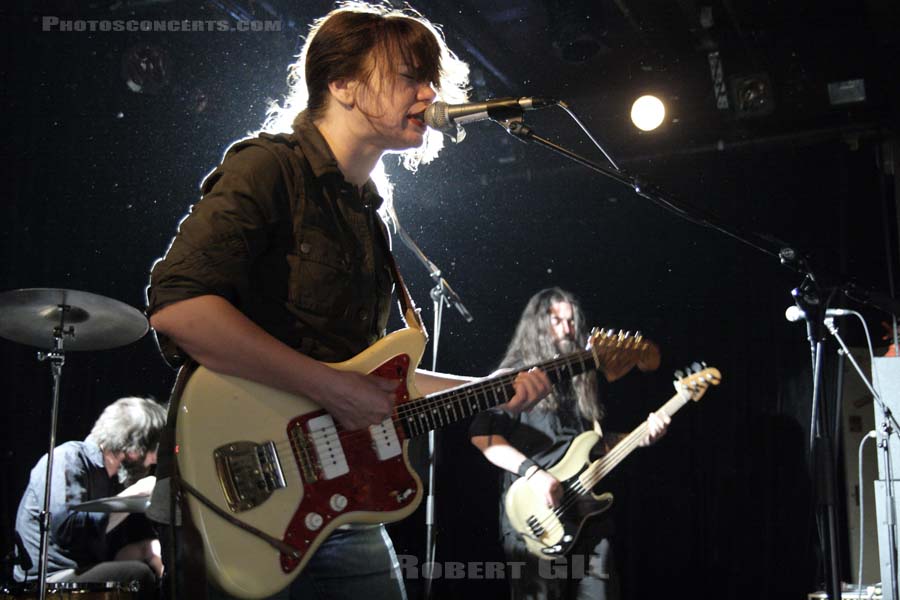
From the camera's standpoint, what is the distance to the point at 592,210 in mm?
6078

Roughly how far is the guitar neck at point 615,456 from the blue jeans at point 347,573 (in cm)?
290

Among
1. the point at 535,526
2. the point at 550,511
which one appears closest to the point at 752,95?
the point at 550,511

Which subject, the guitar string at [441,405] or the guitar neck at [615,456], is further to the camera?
the guitar neck at [615,456]

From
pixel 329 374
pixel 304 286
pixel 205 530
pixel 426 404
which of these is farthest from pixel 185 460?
pixel 426 404

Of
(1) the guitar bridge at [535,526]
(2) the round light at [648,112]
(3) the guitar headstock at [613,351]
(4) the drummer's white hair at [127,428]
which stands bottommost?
(1) the guitar bridge at [535,526]

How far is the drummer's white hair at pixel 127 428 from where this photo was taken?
16.5ft

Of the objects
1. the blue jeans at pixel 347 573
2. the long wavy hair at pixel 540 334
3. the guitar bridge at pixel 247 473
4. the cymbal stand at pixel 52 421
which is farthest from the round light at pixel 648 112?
the guitar bridge at pixel 247 473

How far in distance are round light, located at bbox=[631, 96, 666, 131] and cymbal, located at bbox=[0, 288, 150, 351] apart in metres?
3.34

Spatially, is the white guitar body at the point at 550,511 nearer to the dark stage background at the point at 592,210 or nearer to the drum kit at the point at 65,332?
the dark stage background at the point at 592,210

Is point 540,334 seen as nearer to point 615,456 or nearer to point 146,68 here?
point 615,456

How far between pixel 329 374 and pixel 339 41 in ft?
2.90

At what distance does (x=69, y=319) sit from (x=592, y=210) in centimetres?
356
